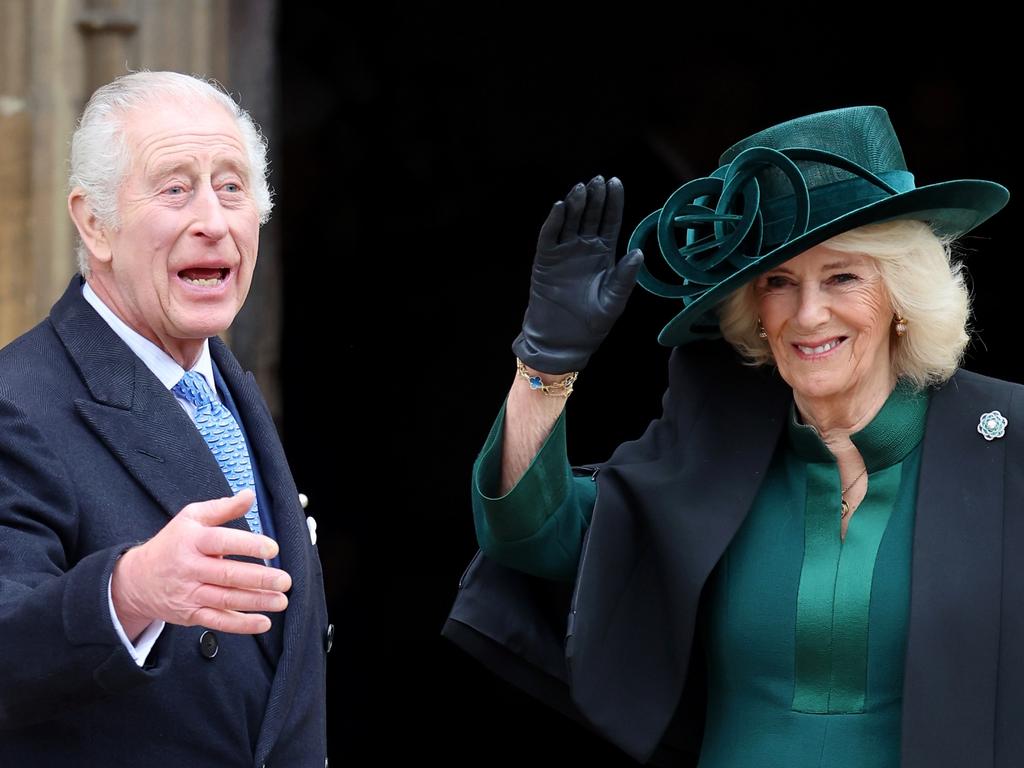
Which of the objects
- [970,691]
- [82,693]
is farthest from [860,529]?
[82,693]

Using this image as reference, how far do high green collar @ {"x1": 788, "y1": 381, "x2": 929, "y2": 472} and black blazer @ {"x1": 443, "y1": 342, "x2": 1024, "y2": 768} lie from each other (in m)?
0.03

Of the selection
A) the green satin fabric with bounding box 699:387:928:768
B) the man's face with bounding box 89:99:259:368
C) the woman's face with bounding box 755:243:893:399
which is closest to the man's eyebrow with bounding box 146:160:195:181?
the man's face with bounding box 89:99:259:368

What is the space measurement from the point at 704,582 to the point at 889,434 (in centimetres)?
37

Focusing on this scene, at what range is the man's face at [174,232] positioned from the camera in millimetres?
2154

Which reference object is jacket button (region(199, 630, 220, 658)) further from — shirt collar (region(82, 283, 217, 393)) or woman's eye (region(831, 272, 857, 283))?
→ woman's eye (region(831, 272, 857, 283))

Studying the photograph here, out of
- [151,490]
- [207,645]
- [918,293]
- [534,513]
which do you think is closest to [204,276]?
[151,490]

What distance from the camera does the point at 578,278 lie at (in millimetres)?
2367

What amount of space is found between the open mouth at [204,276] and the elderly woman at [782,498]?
18.6 inches

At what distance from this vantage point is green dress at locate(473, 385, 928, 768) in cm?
237

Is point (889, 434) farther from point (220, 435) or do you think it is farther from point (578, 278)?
point (220, 435)

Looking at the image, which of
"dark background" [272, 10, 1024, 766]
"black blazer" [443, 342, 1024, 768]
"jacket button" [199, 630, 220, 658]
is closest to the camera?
"jacket button" [199, 630, 220, 658]

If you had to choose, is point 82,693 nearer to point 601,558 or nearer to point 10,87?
point 601,558

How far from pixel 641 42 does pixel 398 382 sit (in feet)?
5.20

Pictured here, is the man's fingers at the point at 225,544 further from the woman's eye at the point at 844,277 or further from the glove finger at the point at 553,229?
the woman's eye at the point at 844,277
